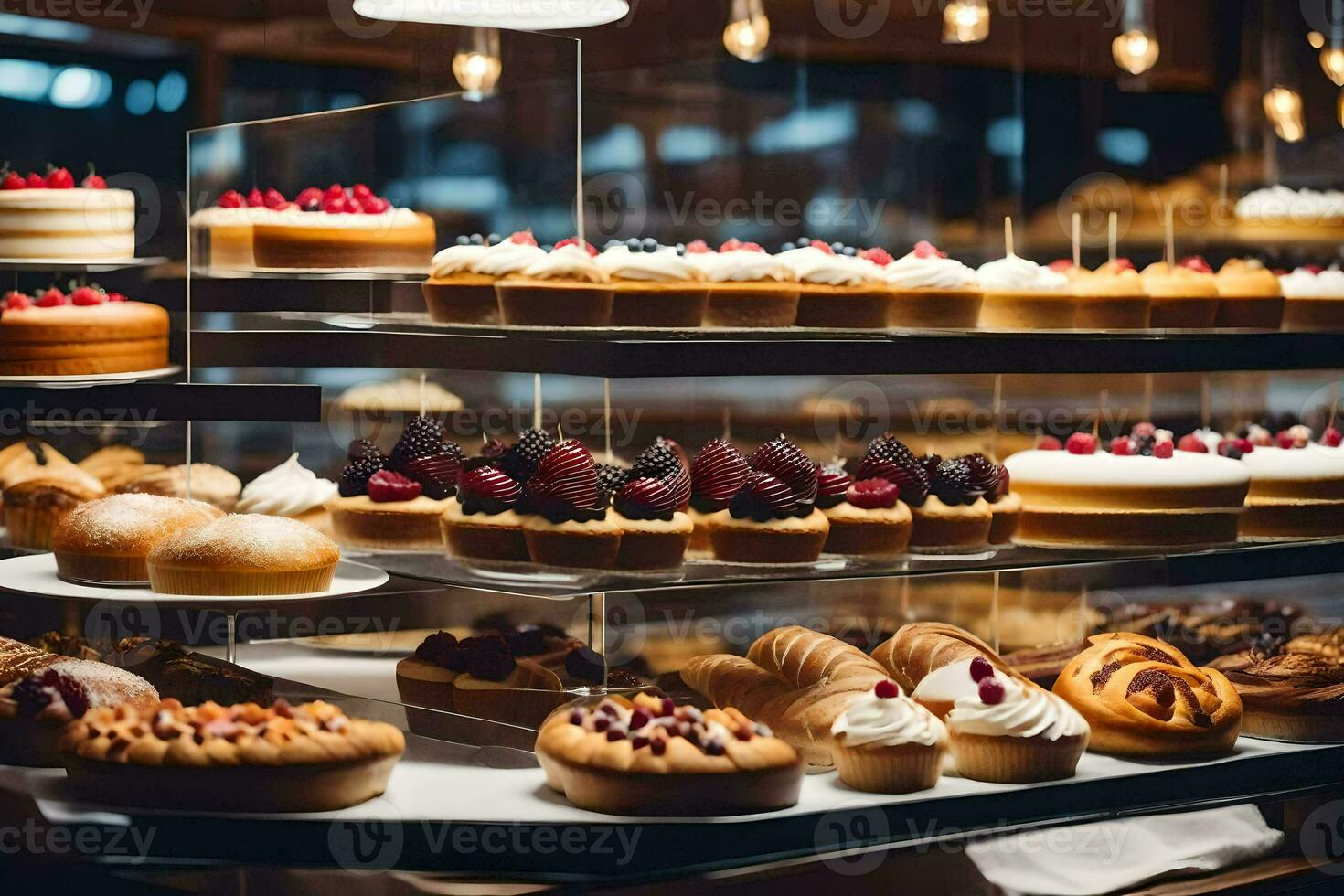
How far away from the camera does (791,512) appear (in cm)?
360

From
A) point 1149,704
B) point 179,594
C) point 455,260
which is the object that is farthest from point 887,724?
point 179,594

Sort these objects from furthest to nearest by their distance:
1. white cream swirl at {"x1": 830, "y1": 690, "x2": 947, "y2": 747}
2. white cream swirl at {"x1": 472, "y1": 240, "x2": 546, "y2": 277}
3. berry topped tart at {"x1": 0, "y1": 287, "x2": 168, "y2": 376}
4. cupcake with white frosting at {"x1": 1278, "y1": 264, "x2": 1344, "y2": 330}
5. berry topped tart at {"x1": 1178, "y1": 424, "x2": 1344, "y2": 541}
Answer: cupcake with white frosting at {"x1": 1278, "y1": 264, "x2": 1344, "y2": 330}
berry topped tart at {"x1": 1178, "y1": 424, "x2": 1344, "y2": 541}
berry topped tart at {"x1": 0, "y1": 287, "x2": 168, "y2": 376}
white cream swirl at {"x1": 472, "y1": 240, "x2": 546, "y2": 277}
white cream swirl at {"x1": 830, "y1": 690, "x2": 947, "y2": 747}

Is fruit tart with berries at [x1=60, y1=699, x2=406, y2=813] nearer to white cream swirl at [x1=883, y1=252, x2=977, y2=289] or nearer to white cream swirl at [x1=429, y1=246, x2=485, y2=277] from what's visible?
Result: white cream swirl at [x1=429, y1=246, x2=485, y2=277]

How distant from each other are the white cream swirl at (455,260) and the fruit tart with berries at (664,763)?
1087 mm

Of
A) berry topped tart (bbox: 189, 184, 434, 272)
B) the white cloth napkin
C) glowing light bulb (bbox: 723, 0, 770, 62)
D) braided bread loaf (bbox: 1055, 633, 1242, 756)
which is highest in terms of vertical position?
glowing light bulb (bbox: 723, 0, 770, 62)

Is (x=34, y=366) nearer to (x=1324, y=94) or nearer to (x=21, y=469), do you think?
(x=21, y=469)

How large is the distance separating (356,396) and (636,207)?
162cm

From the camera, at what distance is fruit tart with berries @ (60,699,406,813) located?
304 cm

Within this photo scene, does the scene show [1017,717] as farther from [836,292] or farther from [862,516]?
[836,292]

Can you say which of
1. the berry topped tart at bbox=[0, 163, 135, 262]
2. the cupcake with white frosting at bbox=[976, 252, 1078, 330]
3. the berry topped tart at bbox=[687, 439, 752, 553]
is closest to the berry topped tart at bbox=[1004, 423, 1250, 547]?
the cupcake with white frosting at bbox=[976, 252, 1078, 330]

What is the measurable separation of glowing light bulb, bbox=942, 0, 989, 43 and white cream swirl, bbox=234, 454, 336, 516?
9.49ft

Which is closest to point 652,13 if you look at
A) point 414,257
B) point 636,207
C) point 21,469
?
point 636,207

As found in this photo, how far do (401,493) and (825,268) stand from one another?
1151 mm

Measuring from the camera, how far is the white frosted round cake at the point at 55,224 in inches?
169
